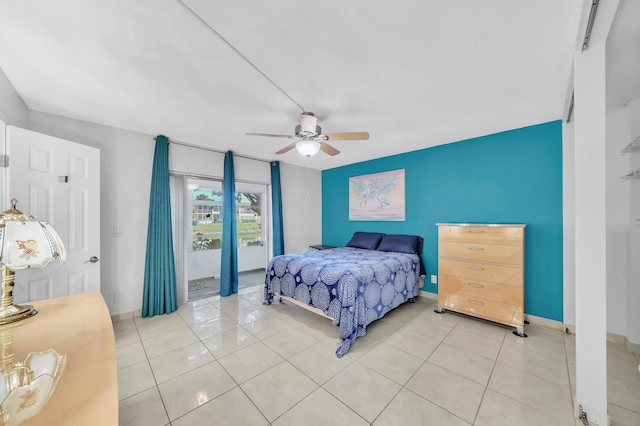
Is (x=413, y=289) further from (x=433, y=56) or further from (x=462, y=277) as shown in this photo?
(x=433, y=56)

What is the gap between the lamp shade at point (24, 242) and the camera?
1188mm

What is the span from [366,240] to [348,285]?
1.91 metres

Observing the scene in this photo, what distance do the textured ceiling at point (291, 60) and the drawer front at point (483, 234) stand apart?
1.27 metres

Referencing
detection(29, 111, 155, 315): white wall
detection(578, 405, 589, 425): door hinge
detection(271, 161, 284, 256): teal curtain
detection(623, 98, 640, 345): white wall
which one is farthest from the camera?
detection(271, 161, 284, 256): teal curtain

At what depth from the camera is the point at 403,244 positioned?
3727 mm

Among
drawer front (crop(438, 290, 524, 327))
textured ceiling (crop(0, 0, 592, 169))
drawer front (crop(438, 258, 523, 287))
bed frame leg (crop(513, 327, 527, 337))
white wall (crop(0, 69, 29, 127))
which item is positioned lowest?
bed frame leg (crop(513, 327, 527, 337))

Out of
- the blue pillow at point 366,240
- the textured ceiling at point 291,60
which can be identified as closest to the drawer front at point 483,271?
the blue pillow at point 366,240

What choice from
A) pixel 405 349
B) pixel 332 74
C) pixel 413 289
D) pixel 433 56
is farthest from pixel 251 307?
pixel 433 56

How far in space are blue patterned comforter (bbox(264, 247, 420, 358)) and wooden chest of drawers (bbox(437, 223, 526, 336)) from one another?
21.0 inches

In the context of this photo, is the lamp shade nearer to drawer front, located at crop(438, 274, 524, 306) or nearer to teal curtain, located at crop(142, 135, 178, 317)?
teal curtain, located at crop(142, 135, 178, 317)

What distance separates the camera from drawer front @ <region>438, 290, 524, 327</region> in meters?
2.58

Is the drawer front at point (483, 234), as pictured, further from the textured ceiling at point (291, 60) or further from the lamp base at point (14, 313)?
the lamp base at point (14, 313)

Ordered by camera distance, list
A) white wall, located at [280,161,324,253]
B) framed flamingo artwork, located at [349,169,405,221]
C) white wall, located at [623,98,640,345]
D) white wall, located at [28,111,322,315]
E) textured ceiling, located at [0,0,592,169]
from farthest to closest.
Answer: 1. white wall, located at [280,161,324,253]
2. framed flamingo artwork, located at [349,169,405,221]
3. white wall, located at [28,111,322,315]
4. white wall, located at [623,98,640,345]
5. textured ceiling, located at [0,0,592,169]

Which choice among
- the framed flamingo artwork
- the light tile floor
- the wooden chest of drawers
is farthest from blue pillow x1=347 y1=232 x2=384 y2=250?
the light tile floor
